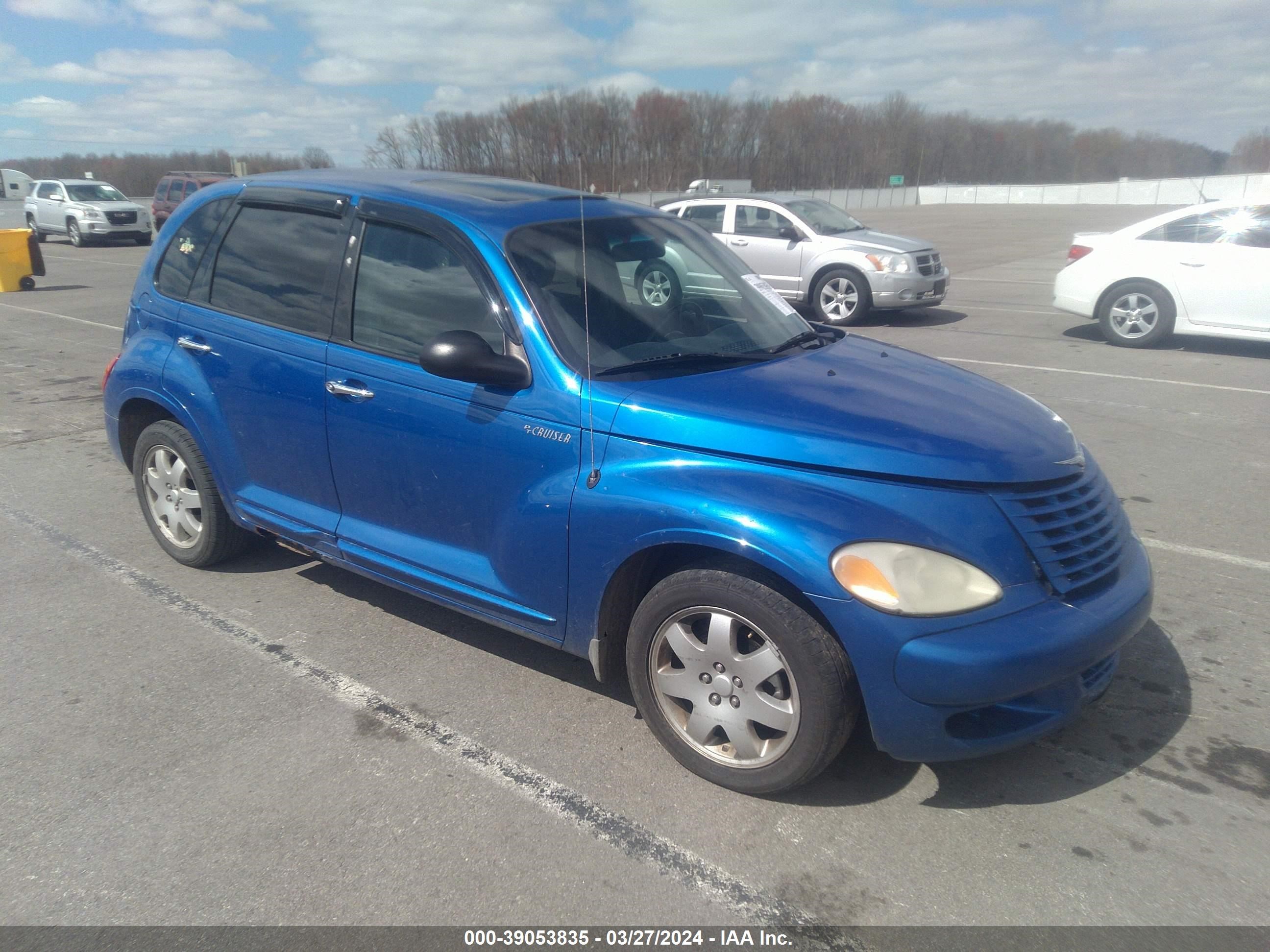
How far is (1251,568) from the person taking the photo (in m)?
4.77

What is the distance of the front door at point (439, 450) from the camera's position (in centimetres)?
332

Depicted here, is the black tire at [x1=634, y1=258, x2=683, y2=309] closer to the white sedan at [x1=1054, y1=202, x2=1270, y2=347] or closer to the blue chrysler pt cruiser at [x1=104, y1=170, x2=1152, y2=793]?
the blue chrysler pt cruiser at [x1=104, y1=170, x2=1152, y2=793]

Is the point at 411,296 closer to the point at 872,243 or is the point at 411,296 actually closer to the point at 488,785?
the point at 488,785

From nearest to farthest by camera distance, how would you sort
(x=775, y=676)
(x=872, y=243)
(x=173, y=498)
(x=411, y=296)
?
(x=775, y=676)
(x=411, y=296)
(x=173, y=498)
(x=872, y=243)

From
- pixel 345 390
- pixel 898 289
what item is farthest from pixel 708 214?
pixel 345 390

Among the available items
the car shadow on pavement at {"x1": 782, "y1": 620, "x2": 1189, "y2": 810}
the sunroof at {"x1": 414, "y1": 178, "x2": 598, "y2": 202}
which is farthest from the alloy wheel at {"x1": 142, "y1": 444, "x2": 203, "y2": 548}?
the car shadow on pavement at {"x1": 782, "y1": 620, "x2": 1189, "y2": 810}

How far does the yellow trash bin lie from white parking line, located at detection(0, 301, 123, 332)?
1449 mm

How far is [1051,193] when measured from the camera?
2778 inches

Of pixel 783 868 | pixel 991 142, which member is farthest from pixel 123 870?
pixel 991 142

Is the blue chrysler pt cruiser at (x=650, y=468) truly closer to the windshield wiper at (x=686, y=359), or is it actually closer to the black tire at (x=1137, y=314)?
the windshield wiper at (x=686, y=359)

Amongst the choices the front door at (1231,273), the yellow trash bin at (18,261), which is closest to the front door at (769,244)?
the front door at (1231,273)

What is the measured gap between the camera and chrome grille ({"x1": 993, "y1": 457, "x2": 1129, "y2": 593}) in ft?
9.41

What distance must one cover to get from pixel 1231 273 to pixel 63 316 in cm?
1600

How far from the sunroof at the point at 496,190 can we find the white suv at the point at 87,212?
28.6 m
